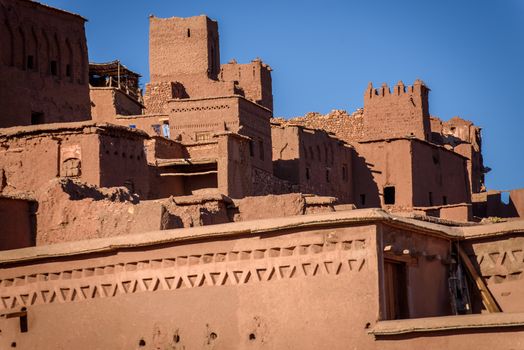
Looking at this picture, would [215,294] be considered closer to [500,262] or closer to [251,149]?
[500,262]

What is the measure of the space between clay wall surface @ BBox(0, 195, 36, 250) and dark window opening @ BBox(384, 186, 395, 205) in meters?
24.2

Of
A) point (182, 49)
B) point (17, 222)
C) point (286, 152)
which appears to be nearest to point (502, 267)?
point (17, 222)

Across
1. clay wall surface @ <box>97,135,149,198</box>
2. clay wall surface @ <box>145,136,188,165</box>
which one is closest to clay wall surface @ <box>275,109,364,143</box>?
clay wall surface @ <box>145,136,188,165</box>

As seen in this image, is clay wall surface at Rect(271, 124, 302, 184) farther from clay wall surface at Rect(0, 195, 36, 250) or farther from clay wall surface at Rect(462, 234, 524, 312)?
clay wall surface at Rect(462, 234, 524, 312)

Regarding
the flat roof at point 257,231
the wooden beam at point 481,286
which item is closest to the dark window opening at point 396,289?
the flat roof at point 257,231

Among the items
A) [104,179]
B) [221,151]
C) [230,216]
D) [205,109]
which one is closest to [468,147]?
[205,109]

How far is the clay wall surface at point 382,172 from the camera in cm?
4338

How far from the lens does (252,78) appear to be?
50188 mm

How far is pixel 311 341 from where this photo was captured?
1366 centimetres

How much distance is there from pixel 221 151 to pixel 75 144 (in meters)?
6.81

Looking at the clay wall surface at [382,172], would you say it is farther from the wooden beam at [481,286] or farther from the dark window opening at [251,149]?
the wooden beam at [481,286]

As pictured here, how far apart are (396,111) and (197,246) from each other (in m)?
34.9

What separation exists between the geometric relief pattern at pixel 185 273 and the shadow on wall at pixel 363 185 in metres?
29.0

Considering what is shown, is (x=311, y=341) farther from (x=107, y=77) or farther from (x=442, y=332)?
(x=107, y=77)
